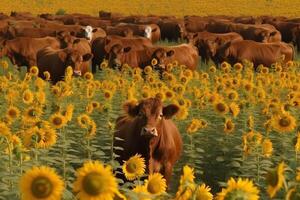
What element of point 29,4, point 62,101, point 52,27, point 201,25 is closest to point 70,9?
point 29,4

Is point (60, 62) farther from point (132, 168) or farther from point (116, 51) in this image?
point (132, 168)

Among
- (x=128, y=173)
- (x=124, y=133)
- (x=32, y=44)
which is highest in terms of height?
(x=128, y=173)

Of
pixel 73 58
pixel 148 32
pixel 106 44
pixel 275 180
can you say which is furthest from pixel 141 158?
pixel 148 32

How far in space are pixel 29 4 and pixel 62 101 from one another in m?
50.1

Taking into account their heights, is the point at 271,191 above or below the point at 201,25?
above

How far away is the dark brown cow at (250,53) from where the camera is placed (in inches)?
713

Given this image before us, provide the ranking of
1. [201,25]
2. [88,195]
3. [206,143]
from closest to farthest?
1. [88,195]
2. [206,143]
3. [201,25]

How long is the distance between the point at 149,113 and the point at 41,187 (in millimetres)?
3551

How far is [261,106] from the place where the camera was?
28.0ft

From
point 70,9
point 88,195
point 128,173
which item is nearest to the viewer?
point 88,195

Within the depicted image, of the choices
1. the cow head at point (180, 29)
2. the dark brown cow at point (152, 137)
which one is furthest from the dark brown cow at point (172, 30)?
the dark brown cow at point (152, 137)

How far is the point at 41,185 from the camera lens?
2.42 metres

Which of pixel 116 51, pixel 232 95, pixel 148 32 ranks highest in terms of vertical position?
pixel 232 95

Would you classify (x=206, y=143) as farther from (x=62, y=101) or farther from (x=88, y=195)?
(x=88, y=195)
